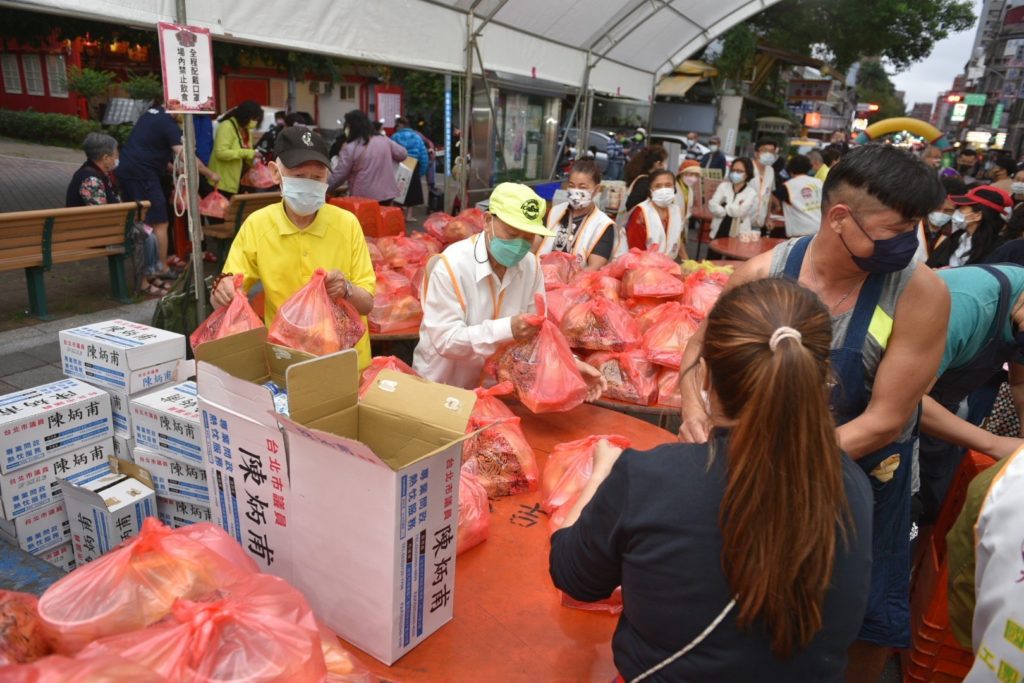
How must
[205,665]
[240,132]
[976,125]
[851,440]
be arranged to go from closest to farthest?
1. [205,665]
2. [851,440]
3. [240,132]
4. [976,125]

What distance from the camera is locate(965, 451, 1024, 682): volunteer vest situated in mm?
1168

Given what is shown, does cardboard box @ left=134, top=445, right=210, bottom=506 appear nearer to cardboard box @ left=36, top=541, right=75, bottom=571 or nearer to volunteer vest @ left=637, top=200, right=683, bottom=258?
cardboard box @ left=36, top=541, right=75, bottom=571

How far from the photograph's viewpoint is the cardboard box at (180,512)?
6.59 feet

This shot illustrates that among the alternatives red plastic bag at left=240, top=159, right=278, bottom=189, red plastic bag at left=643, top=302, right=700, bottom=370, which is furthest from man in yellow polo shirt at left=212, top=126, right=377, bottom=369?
red plastic bag at left=240, top=159, right=278, bottom=189

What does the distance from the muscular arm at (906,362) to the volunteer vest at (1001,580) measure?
39 cm

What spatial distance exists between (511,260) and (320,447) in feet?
4.97

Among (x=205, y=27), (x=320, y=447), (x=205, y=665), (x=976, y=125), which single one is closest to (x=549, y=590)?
(x=320, y=447)

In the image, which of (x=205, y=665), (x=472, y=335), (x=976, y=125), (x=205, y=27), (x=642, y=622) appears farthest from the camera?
(x=976, y=125)

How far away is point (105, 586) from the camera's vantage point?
3.63ft

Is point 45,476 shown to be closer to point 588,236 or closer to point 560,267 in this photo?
point 560,267

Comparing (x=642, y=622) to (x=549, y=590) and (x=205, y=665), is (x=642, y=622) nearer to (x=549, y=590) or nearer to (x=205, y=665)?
(x=549, y=590)

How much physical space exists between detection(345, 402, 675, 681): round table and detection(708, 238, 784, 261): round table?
17.1ft

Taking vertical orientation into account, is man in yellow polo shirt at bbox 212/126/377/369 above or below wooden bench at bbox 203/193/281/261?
above

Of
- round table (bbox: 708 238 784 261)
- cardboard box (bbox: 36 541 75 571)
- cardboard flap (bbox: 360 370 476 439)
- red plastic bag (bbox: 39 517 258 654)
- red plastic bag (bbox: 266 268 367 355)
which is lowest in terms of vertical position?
cardboard box (bbox: 36 541 75 571)
